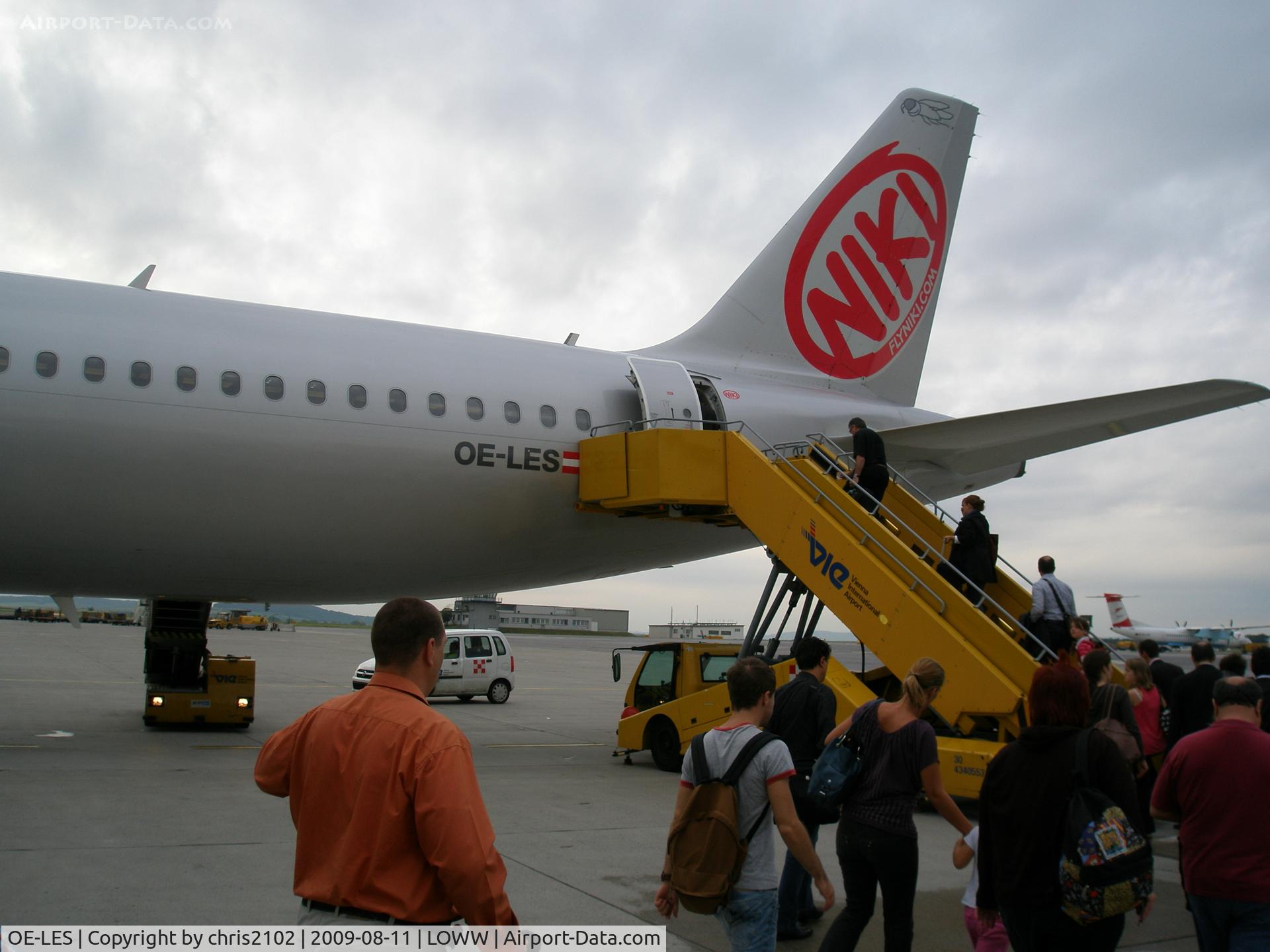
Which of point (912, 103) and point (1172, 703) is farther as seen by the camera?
point (912, 103)

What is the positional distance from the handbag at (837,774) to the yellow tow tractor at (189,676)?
11.9 m

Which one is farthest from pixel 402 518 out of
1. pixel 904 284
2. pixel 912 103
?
pixel 912 103

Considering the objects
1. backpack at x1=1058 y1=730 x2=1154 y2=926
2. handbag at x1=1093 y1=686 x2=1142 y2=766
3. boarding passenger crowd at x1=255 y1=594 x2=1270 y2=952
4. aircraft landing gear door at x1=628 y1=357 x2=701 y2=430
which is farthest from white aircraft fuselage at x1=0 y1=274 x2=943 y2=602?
backpack at x1=1058 y1=730 x2=1154 y2=926

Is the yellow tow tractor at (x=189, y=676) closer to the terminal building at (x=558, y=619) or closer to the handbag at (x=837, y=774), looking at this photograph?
the handbag at (x=837, y=774)

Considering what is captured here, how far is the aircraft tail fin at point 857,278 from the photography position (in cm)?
1619

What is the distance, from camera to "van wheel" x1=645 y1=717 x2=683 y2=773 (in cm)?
1273

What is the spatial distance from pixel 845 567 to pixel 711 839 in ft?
22.9

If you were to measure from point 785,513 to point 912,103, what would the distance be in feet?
29.8

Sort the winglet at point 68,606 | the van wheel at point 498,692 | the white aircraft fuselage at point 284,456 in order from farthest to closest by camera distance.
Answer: the van wheel at point 498,692
the winglet at point 68,606
the white aircraft fuselage at point 284,456

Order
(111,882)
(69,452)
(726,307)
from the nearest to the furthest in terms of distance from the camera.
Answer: (111,882), (69,452), (726,307)

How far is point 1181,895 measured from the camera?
7316mm

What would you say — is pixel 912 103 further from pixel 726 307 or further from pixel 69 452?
pixel 69 452

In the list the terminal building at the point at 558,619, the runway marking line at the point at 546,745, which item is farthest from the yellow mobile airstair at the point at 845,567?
the terminal building at the point at 558,619

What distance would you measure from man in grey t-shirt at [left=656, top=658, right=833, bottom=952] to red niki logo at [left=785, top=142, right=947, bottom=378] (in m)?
12.8
